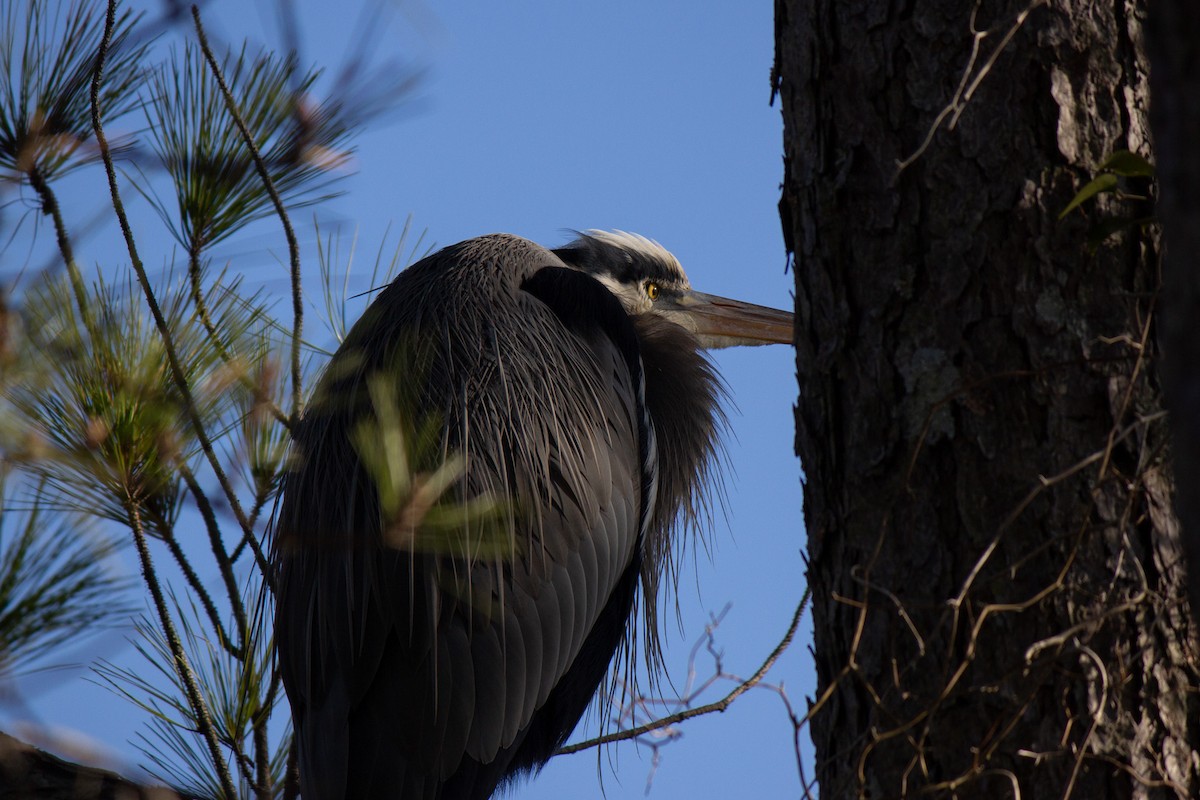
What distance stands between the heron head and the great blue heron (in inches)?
Answer: 20.2

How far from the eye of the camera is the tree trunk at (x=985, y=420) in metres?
1.17

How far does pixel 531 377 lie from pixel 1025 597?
1.67 meters

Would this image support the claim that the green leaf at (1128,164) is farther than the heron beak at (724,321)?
No

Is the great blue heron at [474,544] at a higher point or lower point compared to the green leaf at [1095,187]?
lower

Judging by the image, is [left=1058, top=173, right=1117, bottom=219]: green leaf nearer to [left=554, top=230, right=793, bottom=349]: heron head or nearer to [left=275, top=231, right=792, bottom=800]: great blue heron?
[left=275, top=231, right=792, bottom=800]: great blue heron

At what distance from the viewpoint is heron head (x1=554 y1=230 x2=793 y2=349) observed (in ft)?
12.6

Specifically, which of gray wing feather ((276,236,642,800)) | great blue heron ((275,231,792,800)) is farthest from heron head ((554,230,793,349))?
gray wing feather ((276,236,642,800))

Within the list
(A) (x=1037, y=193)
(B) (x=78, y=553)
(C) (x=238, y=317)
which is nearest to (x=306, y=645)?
(C) (x=238, y=317)

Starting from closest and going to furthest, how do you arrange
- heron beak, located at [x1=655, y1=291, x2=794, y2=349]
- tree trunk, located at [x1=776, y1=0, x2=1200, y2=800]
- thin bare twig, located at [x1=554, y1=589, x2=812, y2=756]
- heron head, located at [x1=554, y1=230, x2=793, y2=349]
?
1. tree trunk, located at [x1=776, y1=0, x2=1200, y2=800]
2. thin bare twig, located at [x1=554, y1=589, x2=812, y2=756]
3. heron head, located at [x1=554, y1=230, x2=793, y2=349]
4. heron beak, located at [x1=655, y1=291, x2=794, y2=349]

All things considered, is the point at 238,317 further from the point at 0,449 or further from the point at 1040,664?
the point at 1040,664

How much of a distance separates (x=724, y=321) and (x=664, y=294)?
0.24 meters

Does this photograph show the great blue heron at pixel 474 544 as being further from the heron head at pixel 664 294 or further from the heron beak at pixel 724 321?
the heron beak at pixel 724 321

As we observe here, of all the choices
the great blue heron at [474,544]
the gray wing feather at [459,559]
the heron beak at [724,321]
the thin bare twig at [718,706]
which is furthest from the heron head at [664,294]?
the thin bare twig at [718,706]

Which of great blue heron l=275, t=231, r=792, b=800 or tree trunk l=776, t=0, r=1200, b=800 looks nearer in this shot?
tree trunk l=776, t=0, r=1200, b=800
